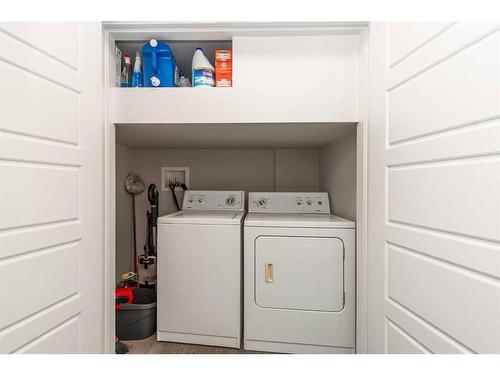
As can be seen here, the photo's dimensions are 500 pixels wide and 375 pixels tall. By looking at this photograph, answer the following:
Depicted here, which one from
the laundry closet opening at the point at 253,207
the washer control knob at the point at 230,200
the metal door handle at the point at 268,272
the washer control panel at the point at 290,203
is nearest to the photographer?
the laundry closet opening at the point at 253,207

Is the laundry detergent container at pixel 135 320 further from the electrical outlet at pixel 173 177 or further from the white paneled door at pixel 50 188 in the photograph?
the electrical outlet at pixel 173 177

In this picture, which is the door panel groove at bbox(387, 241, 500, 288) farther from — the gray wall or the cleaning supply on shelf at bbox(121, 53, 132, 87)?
the cleaning supply on shelf at bbox(121, 53, 132, 87)

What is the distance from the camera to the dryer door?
1.51 meters

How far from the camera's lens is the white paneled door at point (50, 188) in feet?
2.75

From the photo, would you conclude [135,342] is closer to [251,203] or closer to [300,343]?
[300,343]

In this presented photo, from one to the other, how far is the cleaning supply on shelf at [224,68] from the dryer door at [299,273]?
1005 mm

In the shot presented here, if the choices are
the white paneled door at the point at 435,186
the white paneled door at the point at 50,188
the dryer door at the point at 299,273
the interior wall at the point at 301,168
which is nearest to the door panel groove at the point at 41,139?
the white paneled door at the point at 50,188

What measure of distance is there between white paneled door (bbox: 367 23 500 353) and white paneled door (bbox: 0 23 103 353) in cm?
147

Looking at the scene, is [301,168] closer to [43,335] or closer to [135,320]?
[135,320]

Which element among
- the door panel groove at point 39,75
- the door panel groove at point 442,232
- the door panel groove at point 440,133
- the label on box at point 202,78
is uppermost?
the label on box at point 202,78

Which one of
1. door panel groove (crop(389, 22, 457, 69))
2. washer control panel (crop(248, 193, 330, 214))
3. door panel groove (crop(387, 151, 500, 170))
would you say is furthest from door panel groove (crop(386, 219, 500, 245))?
washer control panel (crop(248, 193, 330, 214))

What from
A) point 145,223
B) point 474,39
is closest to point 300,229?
point 474,39

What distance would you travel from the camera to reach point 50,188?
97cm

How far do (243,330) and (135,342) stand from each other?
0.79 metres
